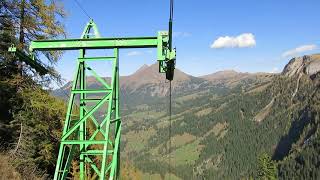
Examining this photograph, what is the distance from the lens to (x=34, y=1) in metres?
25.5

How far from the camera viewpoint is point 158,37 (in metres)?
12.6

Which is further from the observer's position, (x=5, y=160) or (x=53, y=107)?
(x=53, y=107)

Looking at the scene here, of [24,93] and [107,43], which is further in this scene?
[24,93]

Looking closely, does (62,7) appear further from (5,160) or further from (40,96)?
(5,160)

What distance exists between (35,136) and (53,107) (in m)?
2.07

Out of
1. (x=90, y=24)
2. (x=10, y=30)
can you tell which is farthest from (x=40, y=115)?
(x=90, y=24)

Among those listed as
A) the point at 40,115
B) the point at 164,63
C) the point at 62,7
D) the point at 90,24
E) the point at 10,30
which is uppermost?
the point at 62,7

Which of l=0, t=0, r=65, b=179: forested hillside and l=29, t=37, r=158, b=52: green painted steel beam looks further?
l=0, t=0, r=65, b=179: forested hillside

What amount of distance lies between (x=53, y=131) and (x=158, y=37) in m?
16.0

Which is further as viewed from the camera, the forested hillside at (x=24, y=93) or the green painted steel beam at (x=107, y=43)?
the forested hillside at (x=24, y=93)

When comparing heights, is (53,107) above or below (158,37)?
below

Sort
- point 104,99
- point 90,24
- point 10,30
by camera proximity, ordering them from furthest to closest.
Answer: point 10,30, point 90,24, point 104,99

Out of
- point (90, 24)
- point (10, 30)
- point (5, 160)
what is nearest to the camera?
point (90, 24)

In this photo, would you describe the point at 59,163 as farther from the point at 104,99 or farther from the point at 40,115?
the point at 40,115
